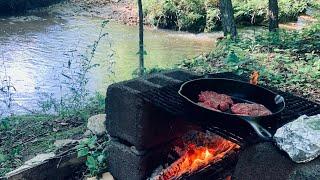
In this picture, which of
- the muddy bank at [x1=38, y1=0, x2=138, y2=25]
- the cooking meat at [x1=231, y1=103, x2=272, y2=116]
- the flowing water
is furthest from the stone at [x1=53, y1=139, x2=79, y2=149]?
the muddy bank at [x1=38, y1=0, x2=138, y2=25]

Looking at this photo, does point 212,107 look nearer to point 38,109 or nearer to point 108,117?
point 108,117

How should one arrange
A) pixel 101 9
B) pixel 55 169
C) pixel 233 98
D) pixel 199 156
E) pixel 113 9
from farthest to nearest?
pixel 101 9 < pixel 113 9 < pixel 55 169 < pixel 199 156 < pixel 233 98

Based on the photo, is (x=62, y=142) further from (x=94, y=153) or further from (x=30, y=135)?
(x=30, y=135)

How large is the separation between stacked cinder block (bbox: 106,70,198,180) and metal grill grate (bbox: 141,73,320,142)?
0.43ft

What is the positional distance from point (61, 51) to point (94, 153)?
920 cm

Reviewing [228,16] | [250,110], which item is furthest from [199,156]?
[228,16]

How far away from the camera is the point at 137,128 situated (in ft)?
10.9

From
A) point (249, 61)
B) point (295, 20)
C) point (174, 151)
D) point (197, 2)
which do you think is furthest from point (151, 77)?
point (295, 20)

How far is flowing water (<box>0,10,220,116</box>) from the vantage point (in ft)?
30.2

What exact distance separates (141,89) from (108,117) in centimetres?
47

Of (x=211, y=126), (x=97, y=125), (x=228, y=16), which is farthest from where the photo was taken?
(x=228, y=16)

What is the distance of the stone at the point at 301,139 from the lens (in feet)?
7.04

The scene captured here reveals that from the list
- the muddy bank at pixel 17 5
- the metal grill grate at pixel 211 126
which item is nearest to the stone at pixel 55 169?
the metal grill grate at pixel 211 126

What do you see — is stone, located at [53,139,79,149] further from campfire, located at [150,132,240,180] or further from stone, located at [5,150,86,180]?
campfire, located at [150,132,240,180]
